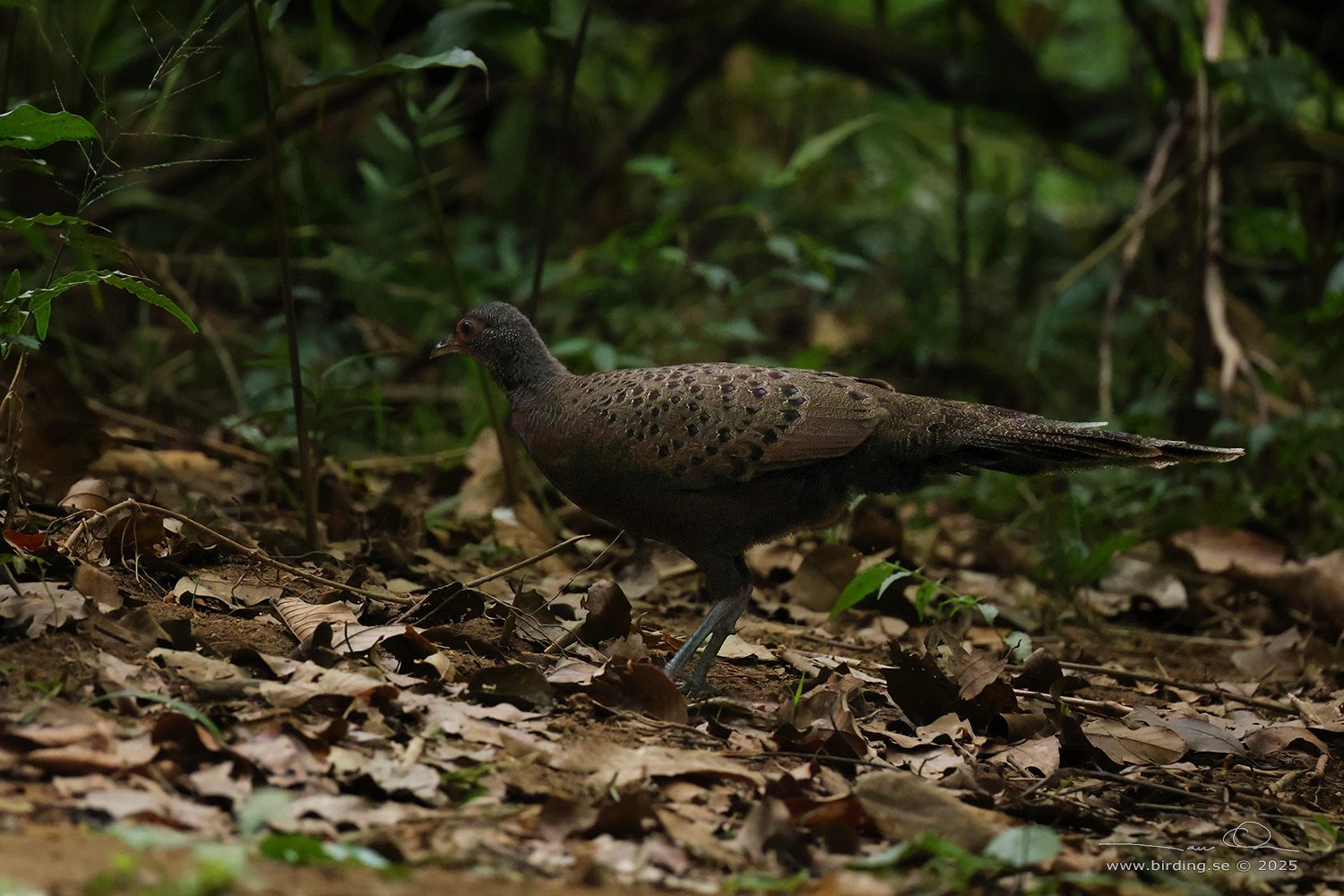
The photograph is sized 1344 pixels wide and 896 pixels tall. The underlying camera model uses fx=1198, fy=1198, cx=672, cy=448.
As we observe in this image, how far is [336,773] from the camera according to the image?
262cm

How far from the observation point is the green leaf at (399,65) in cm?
358

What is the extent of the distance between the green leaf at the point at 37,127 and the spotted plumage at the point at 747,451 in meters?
1.61

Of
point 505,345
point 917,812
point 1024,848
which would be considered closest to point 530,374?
point 505,345

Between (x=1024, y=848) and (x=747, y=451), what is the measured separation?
155cm

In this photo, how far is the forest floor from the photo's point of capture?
7.79 feet

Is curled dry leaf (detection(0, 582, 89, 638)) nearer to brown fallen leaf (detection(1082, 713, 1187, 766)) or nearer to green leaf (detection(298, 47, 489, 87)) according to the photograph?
green leaf (detection(298, 47, 489, 87))

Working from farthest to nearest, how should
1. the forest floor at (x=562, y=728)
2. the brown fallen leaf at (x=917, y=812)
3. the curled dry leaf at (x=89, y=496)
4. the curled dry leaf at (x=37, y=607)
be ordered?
1. the curled dry leaf at (x=89, y=496)
2. the curled dry leaf at (x=37, y=607)
3. the brown fallen leaf at (x=917, y=812)
4. the forest floor at (x=562, y=728)

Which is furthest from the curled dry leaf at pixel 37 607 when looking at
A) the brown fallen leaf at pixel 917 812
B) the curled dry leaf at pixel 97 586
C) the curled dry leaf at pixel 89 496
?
the brown fallen leaf at pixel 917 812

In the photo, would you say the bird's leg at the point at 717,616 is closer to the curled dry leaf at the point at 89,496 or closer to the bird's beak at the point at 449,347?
the bird's beak at the point at 449,347

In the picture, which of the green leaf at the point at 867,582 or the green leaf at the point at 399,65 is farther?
the green leaf at the point at 867,582

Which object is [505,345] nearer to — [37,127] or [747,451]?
[747,451]

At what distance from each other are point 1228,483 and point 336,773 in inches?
205

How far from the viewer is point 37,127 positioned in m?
3.06

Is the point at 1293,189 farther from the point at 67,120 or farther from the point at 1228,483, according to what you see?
the point at 67,120
